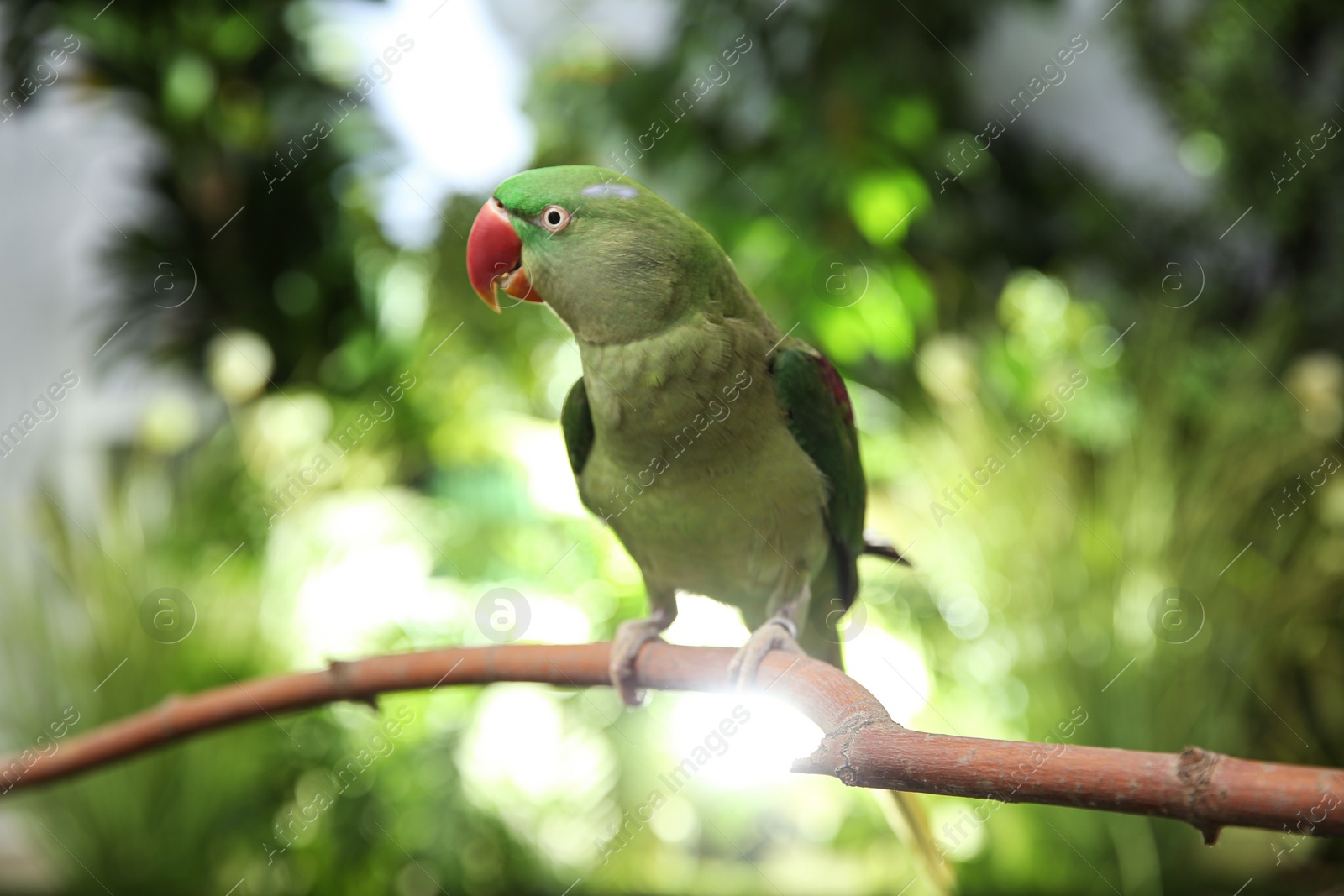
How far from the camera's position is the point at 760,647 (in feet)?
2.18

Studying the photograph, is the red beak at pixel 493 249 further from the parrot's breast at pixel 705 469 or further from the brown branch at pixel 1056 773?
the brown branch at pixel 1056 773

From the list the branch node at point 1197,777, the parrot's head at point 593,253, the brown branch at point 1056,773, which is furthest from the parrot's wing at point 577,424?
the branch node at point 1197,777

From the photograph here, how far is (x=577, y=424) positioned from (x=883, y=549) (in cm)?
26

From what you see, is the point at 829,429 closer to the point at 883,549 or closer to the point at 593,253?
the point at 883,549

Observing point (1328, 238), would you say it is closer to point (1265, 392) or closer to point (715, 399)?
point (1265, 392)

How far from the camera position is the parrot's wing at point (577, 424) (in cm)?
73

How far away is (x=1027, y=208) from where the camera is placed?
2180mm

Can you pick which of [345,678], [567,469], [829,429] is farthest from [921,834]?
[567,469]

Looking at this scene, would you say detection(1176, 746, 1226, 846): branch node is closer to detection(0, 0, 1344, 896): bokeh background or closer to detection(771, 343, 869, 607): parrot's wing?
detection(771, 343, 869, 607): parrot's wing

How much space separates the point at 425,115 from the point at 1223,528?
57.9 inches

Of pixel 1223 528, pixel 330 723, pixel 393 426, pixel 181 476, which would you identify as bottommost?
pixel 330 723

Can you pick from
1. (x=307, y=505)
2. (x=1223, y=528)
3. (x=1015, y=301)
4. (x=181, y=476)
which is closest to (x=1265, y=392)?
(x=1223, y=528)

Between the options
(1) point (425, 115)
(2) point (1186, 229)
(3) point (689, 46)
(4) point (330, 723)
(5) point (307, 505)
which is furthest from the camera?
(2) point (1186, 229)

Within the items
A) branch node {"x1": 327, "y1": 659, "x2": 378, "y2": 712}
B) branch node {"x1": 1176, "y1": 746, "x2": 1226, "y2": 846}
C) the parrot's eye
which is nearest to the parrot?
the parrot's eye
